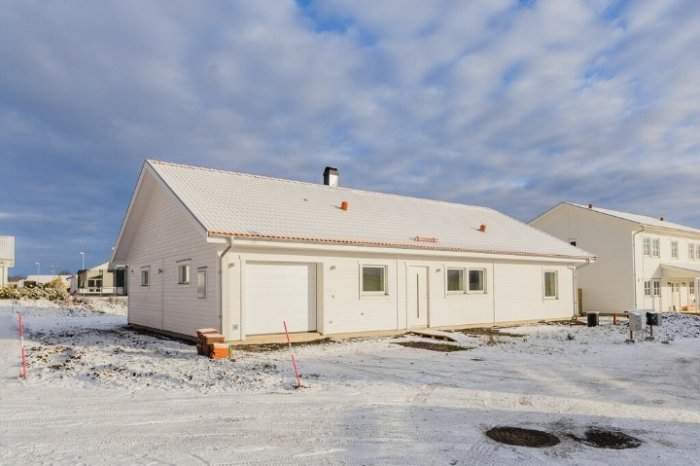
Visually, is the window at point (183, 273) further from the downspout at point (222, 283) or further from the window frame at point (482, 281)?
the window frame at point (482, 281)

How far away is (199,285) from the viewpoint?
15789 millimetres

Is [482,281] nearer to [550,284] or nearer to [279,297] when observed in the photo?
[550,284]

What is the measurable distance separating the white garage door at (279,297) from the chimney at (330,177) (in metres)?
7.83

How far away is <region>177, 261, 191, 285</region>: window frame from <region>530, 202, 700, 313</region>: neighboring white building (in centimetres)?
2485

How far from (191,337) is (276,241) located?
4002mm

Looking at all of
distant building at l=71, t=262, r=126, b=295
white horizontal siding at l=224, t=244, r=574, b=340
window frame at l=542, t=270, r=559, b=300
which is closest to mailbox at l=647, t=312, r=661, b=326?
white horizontal siding at l=224, t=244, r=574, b=340

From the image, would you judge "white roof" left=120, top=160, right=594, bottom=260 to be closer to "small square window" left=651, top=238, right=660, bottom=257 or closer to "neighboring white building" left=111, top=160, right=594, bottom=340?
"neighboring white building" left=111, top=160, right=594, bottom=340

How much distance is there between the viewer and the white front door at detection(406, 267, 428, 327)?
18500 millimetres

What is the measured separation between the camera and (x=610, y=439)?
6.50 metres

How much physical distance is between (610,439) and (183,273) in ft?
44.8

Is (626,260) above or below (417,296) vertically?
above

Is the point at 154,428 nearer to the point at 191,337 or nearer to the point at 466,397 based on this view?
the point at 466,397

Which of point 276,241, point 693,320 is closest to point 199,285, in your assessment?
point 276,241

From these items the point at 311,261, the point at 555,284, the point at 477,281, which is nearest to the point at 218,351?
the point at 311,261
